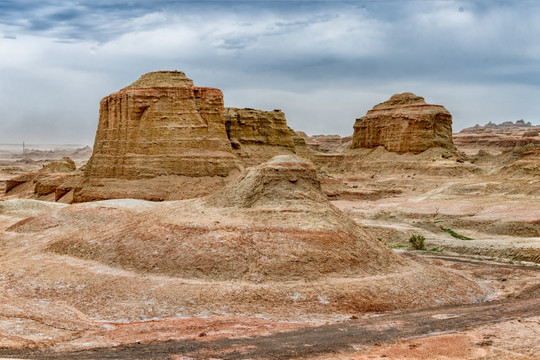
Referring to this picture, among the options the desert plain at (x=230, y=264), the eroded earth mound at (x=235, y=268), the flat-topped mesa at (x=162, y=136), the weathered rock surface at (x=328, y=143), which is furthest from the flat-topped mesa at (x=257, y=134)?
the weathered rock surface at (x=328, y=143)

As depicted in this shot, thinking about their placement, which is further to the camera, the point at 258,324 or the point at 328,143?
the point at 328,143

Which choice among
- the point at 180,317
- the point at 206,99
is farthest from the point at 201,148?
the point at 180,317

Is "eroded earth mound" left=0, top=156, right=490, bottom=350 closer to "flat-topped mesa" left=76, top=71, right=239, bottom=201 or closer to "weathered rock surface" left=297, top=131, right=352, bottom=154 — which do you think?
"flat-topped mesa" left=76, top=71, right=239, bottom=201

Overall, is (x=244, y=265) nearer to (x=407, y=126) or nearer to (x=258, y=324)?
(x=258, y=324)

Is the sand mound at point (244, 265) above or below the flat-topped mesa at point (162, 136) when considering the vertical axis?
below

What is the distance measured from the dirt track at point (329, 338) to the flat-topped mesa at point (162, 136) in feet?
81.8

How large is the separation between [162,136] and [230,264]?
22.3m

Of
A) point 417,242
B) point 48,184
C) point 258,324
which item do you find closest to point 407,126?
point 417,242

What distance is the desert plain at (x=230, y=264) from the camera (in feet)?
41.5

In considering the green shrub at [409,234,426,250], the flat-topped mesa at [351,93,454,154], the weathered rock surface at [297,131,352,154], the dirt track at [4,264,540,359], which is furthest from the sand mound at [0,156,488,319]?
the weathered rock surface at [297,131,352,154]

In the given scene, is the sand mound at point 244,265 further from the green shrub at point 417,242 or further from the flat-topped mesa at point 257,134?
the flat-topped mesa at point 257,134

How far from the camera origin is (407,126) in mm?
69312

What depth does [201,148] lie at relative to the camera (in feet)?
128

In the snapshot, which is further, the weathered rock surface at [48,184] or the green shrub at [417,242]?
the weathered rock surface at [48,184]
